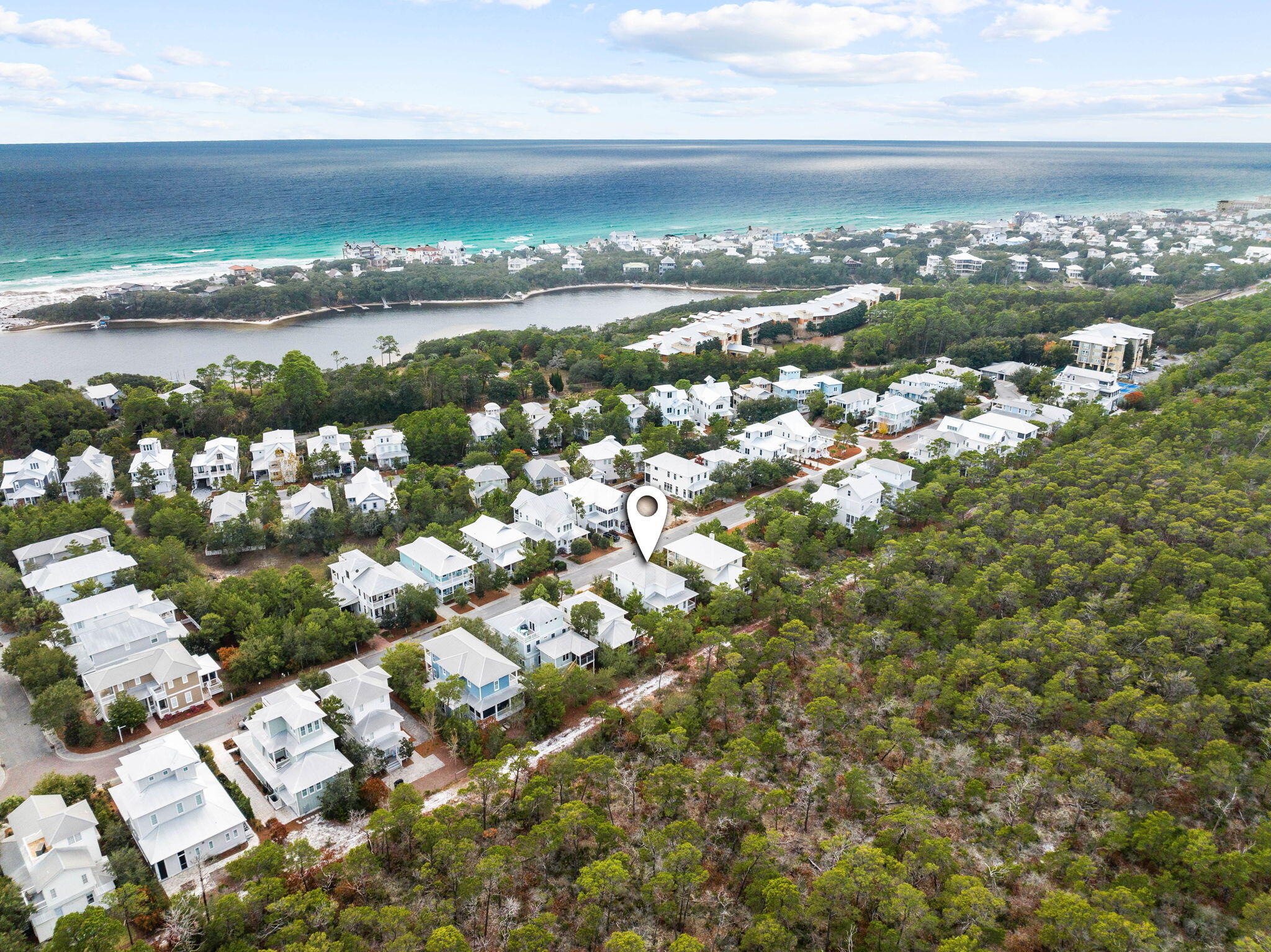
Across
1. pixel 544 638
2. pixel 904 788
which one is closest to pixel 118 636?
pixel 544 638

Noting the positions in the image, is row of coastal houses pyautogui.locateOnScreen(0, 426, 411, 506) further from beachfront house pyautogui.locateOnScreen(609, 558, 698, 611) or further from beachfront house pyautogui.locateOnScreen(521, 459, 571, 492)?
beachfront house pyautogui.locateOnScreen(609, 558, 698, 611)

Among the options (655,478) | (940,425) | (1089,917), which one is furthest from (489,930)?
(940,425)

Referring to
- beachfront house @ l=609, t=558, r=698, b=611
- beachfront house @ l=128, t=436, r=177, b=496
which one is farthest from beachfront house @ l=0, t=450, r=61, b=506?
beachfront house @ l=609, t=558, r=698, b=611

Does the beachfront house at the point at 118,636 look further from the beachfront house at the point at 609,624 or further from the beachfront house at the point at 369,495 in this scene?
the beachfront house at the point at 609,624

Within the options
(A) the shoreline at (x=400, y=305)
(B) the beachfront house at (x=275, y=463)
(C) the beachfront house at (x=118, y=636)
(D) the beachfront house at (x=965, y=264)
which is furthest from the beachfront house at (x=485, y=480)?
(D) the beachfront house at (x=965, y=264)

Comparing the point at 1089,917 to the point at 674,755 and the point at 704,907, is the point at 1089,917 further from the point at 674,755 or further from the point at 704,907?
the point at 674,755

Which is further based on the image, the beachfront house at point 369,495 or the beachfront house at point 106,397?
the beachfront house at point 106,397
